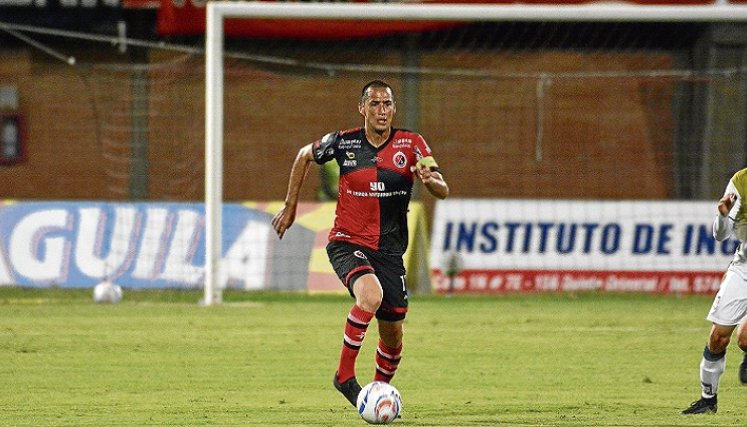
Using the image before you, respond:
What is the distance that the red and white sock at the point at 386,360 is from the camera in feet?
31.3

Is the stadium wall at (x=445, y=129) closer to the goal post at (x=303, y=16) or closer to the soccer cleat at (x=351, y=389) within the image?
the goal post at (x=303, y=16)

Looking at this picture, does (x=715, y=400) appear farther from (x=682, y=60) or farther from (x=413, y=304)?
(x=682, y=60)

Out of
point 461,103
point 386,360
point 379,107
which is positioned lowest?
point 386,360

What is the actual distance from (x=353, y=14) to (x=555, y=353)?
254 inches

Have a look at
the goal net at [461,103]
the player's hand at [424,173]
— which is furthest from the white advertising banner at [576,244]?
the player's hand at [424,173]

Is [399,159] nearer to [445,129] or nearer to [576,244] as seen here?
[576,244]

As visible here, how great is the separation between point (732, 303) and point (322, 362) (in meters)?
4.31

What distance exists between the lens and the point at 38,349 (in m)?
13.3

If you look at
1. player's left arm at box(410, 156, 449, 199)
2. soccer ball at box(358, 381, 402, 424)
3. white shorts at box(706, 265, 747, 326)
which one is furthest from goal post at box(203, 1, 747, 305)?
white shorts at box(706, 265, 747, 326)

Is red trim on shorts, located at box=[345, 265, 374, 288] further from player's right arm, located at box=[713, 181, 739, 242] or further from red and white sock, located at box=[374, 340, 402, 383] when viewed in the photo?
player's right arm, located at box=[713, 181, 739, 242]

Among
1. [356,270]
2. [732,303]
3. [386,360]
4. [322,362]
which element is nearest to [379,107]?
[356,270]

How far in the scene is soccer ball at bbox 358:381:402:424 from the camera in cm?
867

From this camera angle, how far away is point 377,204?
31.0ft

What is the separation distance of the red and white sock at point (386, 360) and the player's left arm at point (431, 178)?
1172 mm
